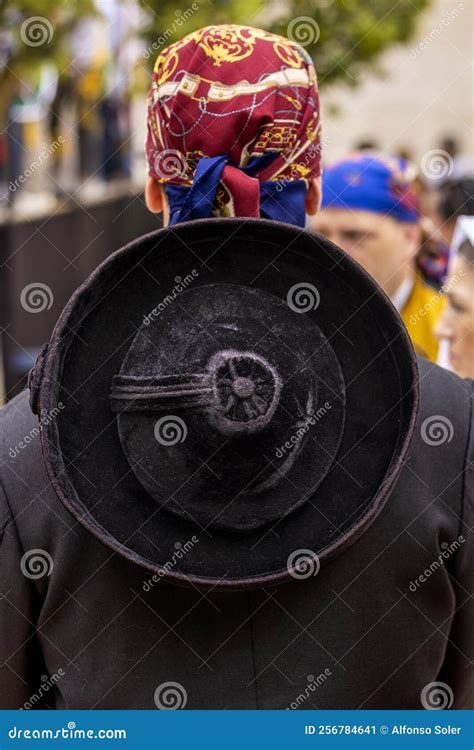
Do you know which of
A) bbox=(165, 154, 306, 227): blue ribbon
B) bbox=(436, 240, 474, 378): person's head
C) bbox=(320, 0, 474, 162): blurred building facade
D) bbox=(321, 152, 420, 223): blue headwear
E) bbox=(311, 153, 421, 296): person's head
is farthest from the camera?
bbox=(320, 0, 474, 162): blurred building facade

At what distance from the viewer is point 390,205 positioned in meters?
4.84

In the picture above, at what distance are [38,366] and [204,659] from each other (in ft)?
1.97

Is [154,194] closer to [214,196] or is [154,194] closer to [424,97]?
[214,196]

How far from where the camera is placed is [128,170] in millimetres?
22344

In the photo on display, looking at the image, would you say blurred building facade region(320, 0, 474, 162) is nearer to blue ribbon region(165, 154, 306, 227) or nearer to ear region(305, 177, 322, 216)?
ear region(305, 177, 322, 216)

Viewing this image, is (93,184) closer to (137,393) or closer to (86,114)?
(86,114)

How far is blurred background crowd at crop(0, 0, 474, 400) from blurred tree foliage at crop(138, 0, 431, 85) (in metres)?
0.03

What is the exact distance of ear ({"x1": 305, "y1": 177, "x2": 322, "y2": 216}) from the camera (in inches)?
82.3

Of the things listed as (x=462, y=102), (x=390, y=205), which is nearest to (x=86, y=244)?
(x=390, y=205)

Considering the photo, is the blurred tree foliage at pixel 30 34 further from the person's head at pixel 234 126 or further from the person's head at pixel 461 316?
the person's head at pixel 234 126

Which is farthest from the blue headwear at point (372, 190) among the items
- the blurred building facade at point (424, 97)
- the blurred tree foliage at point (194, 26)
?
the blurred building facade at point (424, 97)

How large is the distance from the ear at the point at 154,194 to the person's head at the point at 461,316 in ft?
5.12

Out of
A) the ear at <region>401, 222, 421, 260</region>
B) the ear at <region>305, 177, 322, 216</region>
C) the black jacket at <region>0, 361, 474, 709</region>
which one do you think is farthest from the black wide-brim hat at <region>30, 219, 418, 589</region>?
the ear at <region>401, 222, 421, 260</region>

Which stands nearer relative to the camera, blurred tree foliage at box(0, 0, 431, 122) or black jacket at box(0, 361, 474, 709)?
black jacket at box(0, 361, 474, 709)
